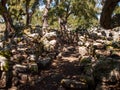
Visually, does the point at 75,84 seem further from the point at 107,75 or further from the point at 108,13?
the point at 108,13

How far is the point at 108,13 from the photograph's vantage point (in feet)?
24.3

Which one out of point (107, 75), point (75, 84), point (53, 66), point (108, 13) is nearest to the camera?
A: point (108, 13)

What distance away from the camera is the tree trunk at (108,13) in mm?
7015

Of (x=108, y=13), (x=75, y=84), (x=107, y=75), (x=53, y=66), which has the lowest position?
→ (x=75, y=84)

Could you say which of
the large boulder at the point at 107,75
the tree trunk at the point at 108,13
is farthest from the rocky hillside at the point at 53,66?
the tree trunk at the point at 108,13

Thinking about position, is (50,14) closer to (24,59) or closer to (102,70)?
→ (24,59)

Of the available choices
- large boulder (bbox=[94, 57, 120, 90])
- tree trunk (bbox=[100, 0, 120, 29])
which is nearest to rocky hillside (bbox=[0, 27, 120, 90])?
large boulder (bbox=[94, 57, 120, 90])

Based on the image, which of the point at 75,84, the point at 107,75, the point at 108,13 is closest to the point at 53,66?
the point at 75,84

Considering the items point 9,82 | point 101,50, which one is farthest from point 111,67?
point 101,50

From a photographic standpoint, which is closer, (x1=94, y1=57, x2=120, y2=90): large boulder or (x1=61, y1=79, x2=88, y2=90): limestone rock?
(x1=61, y1=79, x2=88, y2=90): limestone rock

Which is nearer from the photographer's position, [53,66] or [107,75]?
[107,75]

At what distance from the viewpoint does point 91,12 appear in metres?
41.2

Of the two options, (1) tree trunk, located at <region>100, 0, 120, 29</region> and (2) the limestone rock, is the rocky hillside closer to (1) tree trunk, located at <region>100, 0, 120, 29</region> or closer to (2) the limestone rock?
(2) the limestone rock

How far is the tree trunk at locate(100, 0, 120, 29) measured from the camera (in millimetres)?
7015
